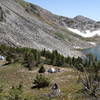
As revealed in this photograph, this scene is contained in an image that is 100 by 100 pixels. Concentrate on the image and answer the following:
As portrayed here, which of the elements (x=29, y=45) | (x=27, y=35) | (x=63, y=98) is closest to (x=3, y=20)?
(x=27, y=35)

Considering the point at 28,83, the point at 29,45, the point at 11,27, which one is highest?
the point at 11,27

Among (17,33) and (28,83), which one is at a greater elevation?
(17,33)

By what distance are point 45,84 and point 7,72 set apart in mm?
14383

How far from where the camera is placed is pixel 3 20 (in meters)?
123

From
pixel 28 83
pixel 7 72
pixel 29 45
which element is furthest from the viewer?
pixel 29 45

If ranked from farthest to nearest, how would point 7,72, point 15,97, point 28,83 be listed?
1. point 7,72
2. point 28,83
3. point 15,97

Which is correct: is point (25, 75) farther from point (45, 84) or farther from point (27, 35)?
point (27, 35)

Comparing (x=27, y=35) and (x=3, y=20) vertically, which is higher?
(x=3, y=20)

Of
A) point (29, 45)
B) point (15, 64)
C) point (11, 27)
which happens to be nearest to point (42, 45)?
point (29, 45)

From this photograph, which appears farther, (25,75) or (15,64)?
(15,64)

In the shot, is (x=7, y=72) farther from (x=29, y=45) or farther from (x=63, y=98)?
(x=29, y=45)

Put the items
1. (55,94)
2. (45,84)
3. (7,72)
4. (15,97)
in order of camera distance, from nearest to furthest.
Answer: (15,97)
(55,94)
(45,84)
(7,72)

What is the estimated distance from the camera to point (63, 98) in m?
19.9

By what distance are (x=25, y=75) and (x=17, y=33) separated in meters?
81.8
